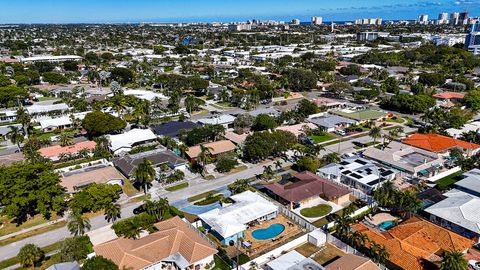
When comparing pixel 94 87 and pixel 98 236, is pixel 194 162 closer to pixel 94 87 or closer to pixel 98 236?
pixel 98 236

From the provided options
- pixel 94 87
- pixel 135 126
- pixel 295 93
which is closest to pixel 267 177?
pixel 135 126

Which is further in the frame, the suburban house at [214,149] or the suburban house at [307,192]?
the suburban house at [214,149]

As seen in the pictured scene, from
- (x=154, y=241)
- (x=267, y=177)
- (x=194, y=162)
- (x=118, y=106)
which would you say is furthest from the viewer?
(x=118, y=106)

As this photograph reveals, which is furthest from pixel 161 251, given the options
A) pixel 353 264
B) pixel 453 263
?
pixel 453 263

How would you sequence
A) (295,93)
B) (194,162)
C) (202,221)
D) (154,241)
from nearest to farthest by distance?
(154,241)
(202,221)
(194,162)
(295,93)

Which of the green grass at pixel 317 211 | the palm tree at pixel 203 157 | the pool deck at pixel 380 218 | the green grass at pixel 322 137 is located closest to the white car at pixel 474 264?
the pool deck at pixel 380 218

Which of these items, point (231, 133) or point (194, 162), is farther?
point (231, 133)

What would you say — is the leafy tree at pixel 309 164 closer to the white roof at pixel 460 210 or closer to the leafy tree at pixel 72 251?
the white roof at pixel 460 210
